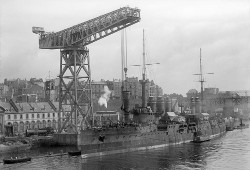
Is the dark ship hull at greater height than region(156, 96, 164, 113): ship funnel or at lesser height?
lesser

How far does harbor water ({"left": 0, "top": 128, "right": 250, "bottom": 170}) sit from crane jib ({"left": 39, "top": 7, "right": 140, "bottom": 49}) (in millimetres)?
15622

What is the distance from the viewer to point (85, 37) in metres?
59.0

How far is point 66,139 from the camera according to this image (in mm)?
59750

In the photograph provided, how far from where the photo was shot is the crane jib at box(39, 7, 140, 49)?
57.1 m

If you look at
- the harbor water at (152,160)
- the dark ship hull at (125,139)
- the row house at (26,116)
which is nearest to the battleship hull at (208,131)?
the dark ship hull at (125,139)

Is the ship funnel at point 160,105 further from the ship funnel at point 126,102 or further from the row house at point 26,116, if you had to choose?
the row house at point 26,116

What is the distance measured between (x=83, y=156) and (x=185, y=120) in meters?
35.5

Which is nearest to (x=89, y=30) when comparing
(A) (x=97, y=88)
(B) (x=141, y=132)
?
(B) (x=141, y=132)

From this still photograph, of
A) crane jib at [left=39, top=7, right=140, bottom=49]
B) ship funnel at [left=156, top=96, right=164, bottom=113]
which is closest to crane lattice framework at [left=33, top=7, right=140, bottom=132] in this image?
crane jib at [left=39, top=7, right=140, bottom=49]

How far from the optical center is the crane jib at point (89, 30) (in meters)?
57.1

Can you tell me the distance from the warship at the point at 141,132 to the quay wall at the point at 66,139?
124 cm

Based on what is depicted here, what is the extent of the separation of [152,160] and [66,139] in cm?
1661

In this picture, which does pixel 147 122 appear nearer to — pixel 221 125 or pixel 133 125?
pixel 133 125

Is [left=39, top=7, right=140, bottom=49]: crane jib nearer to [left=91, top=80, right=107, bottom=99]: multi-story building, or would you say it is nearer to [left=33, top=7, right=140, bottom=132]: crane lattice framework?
[left=33, top=7, right=140, bottom=132]: crane lattice framework
